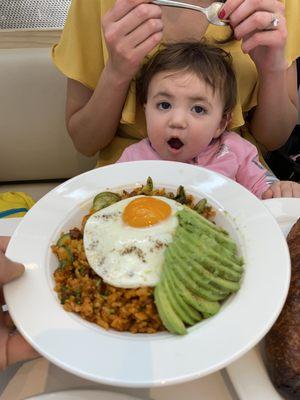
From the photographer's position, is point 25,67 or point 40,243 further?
point 25,67

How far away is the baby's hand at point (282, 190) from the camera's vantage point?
5.17 feet

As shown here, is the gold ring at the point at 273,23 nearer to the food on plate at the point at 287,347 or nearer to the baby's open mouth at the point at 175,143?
the baby's open mouth at the point at 175,143

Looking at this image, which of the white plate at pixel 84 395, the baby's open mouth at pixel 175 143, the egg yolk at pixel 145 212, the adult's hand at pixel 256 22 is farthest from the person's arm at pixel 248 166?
the white plate at pixel 84 395

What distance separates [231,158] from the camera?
1740 mm

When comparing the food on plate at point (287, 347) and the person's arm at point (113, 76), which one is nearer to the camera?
the food on plate at point (287, 347)

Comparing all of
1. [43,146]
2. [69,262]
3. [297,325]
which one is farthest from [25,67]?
[297,325]

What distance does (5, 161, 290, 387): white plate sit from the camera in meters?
0.89

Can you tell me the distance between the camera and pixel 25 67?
1981mm

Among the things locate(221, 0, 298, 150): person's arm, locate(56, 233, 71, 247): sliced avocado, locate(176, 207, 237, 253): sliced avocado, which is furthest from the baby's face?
locate(56, 233, 71, 247): sliced avocado

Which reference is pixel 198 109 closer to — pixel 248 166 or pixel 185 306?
pixel 248 166

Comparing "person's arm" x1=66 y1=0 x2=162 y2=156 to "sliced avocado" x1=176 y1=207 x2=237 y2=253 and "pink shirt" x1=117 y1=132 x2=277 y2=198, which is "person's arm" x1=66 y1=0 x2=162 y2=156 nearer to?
"pink shirt" x1=117 y1=132 x2=277 y2=198

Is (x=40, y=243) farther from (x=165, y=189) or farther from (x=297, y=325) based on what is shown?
(x=297, y=325)

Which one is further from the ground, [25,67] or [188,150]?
[25,67]

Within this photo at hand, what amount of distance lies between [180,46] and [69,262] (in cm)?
101
